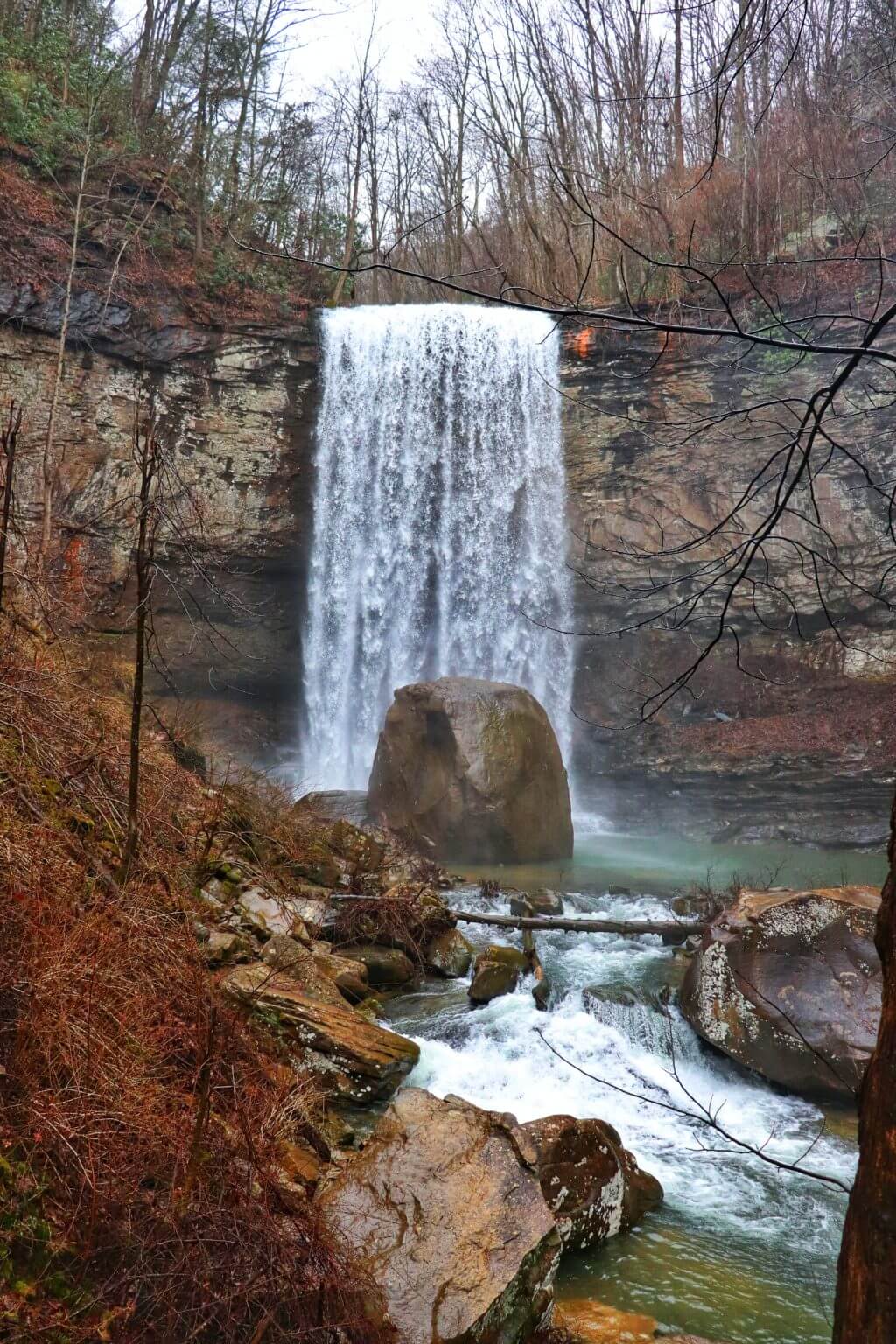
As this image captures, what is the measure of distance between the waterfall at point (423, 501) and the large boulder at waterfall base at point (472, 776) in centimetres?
436

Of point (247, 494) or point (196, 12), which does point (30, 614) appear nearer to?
point (247, 494)

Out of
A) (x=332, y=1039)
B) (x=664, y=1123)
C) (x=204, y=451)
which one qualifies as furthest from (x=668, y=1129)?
(x=204, y=451)

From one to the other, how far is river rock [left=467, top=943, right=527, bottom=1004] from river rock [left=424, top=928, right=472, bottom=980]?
0.16 metres

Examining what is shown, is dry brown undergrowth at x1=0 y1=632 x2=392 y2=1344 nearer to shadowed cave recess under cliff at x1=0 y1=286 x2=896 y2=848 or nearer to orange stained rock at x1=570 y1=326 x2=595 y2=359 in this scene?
shadowed cave recess under cliff at x1=0 y1=286 x2=896 y2=848

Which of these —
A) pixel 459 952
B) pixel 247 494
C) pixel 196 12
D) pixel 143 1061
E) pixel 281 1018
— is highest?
pixel 196 12

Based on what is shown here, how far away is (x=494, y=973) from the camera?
6.73m

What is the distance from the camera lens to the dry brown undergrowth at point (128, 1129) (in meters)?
2.27

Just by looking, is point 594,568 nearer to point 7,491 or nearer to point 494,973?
point 494,973

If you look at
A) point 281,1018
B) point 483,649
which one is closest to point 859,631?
point 483,649

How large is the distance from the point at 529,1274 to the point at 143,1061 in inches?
62.5

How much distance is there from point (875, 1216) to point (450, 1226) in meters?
2.27

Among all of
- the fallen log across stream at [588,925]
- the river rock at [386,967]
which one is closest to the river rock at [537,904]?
the fallen log across stream at [588,925]

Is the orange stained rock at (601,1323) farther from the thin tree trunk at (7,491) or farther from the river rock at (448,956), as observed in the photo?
the thin tree trunk at (7,491)

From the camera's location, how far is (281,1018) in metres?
4.64
